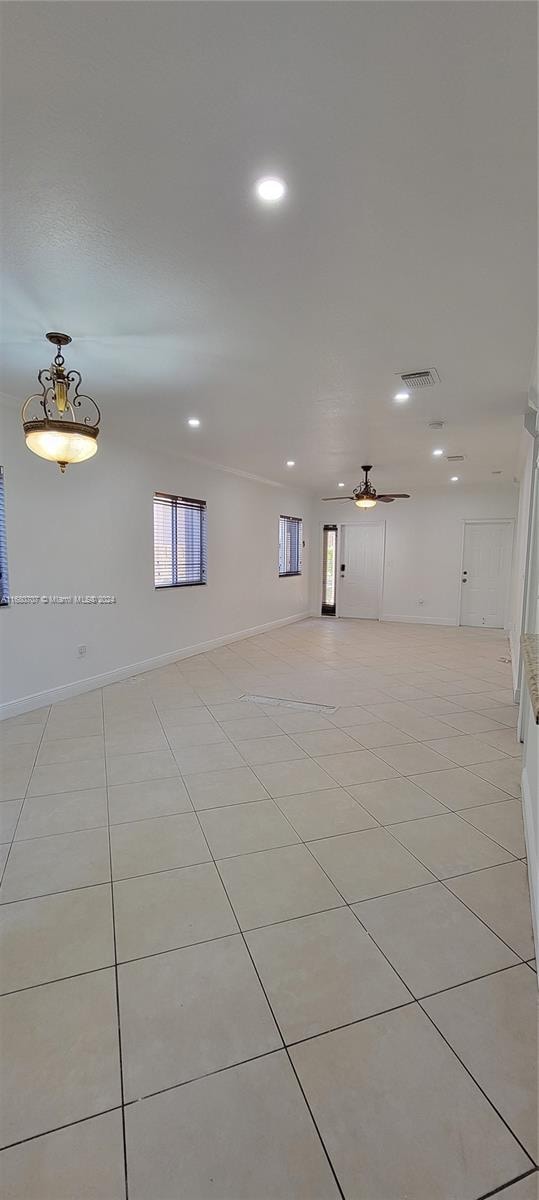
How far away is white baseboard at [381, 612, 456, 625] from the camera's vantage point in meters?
9.56

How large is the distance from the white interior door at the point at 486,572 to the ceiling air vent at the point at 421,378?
611 centimetres

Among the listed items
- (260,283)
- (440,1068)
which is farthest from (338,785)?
(260,283)

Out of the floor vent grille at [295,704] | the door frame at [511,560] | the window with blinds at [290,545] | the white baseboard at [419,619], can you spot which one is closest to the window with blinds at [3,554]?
the floor vent grille at [295,704]

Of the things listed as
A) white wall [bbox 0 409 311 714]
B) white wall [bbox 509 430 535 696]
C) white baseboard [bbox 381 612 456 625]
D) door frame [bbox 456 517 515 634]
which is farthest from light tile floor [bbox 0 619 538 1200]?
white baseboard [bbox 381 612 456 625]

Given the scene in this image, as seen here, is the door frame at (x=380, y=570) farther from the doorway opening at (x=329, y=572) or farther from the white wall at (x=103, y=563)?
the white wall at (x=103, y=563)

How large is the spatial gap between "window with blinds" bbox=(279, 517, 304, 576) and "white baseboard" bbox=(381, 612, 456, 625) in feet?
6.76

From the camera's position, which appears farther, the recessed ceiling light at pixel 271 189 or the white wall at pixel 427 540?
the white wall at pixel 427 540

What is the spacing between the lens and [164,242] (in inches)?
77.8

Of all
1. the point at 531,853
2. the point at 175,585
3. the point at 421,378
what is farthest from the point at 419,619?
the point at 531,853

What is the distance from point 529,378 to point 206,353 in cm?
228

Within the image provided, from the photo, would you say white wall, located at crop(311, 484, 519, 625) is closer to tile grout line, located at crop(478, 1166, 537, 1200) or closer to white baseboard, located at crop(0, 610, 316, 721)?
white baseboard, located at crop(0, 610, 316, 721)

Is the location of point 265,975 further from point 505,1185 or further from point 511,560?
point 511,560

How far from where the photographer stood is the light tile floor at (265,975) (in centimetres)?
116

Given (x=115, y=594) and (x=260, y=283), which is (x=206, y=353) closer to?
(x=260, y=283)
